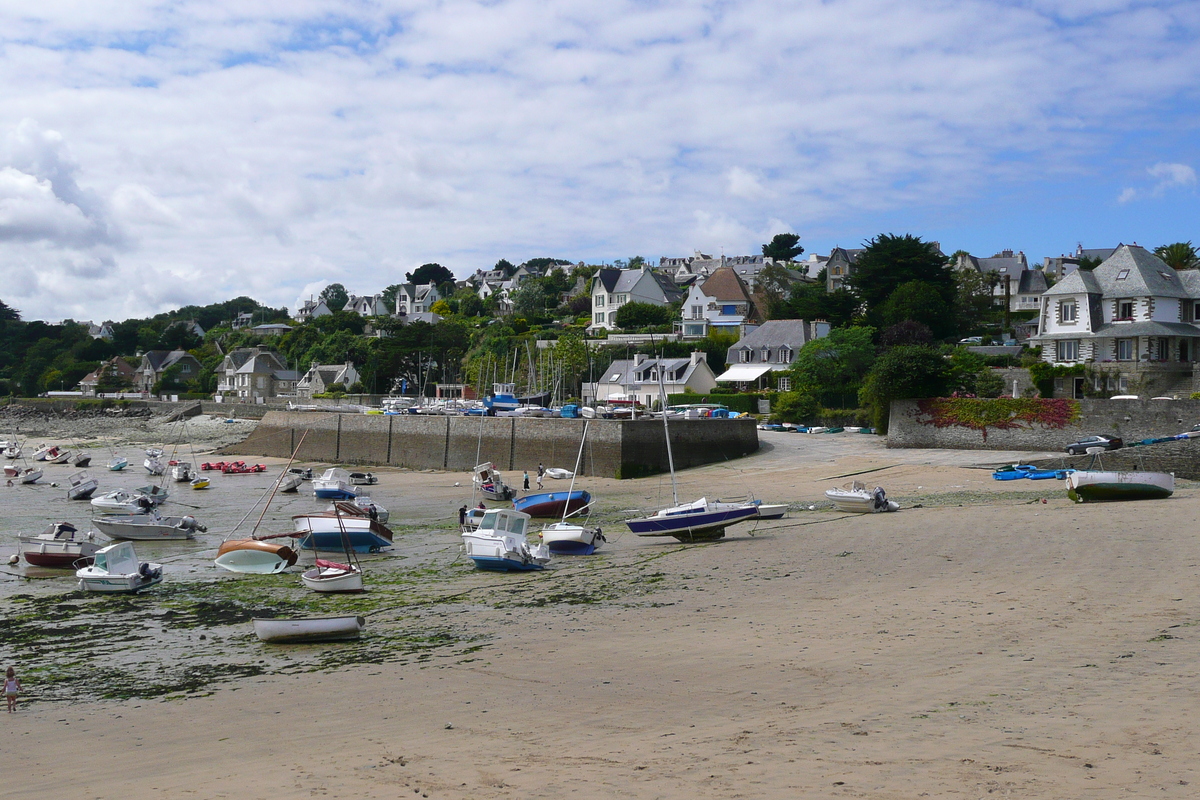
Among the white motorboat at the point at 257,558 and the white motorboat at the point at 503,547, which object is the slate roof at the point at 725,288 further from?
the white motorboat at the point at 257,558

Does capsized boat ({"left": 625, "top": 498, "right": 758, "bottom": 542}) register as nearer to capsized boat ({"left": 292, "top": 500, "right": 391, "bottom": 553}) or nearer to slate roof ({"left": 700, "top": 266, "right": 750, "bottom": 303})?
capsized boat ({"left": 292, "top": 500, "right": 391, "bottom": 553})

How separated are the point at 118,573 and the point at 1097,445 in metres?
30.5

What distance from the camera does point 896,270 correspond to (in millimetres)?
57531

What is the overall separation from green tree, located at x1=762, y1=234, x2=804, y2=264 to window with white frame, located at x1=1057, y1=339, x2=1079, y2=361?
3787 inches

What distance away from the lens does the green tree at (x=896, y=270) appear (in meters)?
57.4

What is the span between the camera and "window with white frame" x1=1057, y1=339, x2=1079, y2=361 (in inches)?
1705

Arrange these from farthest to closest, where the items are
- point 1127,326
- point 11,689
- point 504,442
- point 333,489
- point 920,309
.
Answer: point 920,309
point 504,442
point 1127,326
point 333,489
point 11,689

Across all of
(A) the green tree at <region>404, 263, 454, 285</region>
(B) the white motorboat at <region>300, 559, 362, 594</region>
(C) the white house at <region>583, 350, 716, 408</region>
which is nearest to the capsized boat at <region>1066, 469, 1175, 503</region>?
(B) the white motorboat at <region>300, 559, 362, 594</region>


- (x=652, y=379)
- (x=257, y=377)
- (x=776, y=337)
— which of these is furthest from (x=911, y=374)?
(x=257, y=377)

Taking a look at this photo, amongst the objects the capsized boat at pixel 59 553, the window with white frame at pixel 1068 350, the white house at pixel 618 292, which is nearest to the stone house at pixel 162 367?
the white house at pixel 618 292

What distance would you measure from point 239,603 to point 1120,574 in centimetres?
1438

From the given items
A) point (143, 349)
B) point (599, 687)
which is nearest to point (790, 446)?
point (599, 687)

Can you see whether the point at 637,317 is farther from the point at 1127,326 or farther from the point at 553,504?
the point at 553,504

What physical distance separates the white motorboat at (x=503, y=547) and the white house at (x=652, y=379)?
41613 millimetres
